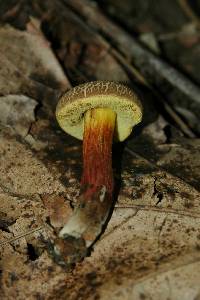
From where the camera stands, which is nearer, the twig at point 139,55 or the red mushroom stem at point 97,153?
the red mushroom stem at point 97,153

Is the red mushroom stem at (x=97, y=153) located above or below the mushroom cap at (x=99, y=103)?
below

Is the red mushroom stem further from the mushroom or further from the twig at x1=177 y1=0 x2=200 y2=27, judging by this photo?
the twig at x1=177 y1=0 x2=200 y2=27

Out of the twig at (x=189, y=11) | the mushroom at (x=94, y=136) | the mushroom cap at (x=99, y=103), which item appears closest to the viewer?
the mushroom at (x=94, y=136)

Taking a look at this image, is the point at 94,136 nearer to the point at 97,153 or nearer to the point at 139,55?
the point at 97,153

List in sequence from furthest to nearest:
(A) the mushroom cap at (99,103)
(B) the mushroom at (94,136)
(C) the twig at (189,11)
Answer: (C) the twig at (189,11)
(A) the mushroom cap at (99,103)
(B) the mushroom at (94,136)

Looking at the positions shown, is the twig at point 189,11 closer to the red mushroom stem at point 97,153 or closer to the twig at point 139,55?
the twig at point 139,55

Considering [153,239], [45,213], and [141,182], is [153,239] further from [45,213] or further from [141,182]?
[45,213]

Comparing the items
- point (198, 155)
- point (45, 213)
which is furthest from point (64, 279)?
point (198, 155)

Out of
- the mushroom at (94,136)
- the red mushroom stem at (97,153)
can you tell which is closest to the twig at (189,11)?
the mushroom at (94,136)
